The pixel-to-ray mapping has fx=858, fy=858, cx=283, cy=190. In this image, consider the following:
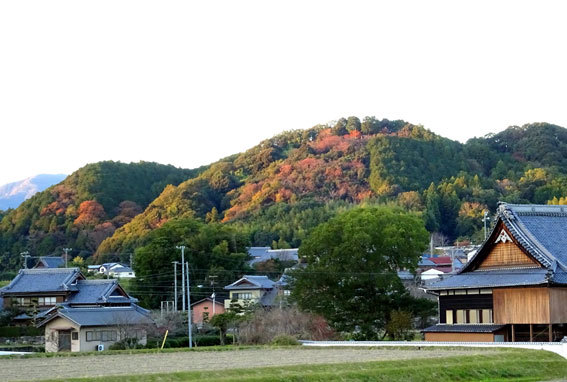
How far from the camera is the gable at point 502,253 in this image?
1347 inches

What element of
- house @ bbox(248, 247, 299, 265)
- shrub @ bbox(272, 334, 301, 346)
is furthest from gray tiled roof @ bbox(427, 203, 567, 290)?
house @ bbox(248, 247, 299, 265)

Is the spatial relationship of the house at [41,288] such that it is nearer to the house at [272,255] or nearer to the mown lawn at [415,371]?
the house at [272,255]

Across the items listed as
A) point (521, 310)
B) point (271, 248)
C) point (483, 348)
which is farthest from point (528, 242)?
point (271, 248)

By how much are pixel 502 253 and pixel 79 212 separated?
84.9 metres

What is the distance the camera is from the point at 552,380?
2309cm

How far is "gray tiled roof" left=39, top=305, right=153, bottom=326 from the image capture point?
46491mm

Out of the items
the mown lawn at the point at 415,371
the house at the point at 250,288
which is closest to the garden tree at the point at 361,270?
the mown lawn at the point at 415,371

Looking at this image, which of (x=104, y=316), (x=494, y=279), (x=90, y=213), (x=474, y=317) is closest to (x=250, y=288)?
(x=104, y=316)

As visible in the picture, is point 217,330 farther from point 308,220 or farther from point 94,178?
point 94,178

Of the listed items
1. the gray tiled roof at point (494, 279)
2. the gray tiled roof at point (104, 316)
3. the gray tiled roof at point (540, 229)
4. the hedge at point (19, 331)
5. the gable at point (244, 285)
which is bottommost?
the hedge at point (19, 331)

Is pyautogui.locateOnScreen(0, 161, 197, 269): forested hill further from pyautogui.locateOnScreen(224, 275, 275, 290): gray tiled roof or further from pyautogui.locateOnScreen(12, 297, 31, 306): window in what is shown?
pyautogui.locateOnScreen(224, 275, 275, 290): gray tiled roof

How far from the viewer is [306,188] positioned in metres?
115

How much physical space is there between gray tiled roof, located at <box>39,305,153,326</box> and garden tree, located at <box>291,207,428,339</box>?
9631mm

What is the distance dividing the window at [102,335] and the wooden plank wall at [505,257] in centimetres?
2158
